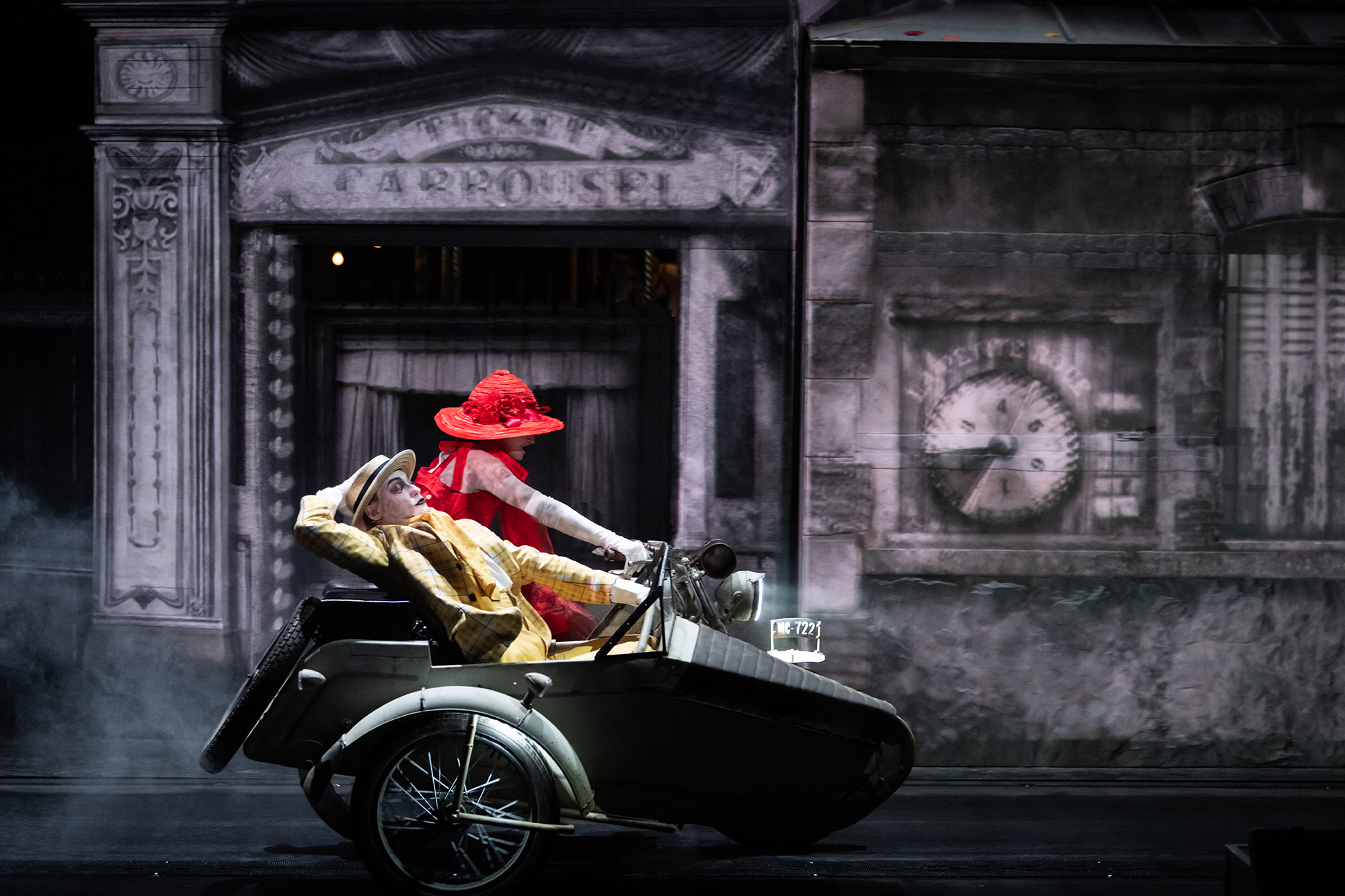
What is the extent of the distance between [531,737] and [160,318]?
3.86 m

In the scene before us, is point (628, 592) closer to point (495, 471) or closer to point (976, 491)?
point (495, 471)

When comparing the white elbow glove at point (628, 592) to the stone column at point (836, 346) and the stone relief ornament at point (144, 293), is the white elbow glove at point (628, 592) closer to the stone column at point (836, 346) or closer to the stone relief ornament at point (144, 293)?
the stone column at point (836, 346)

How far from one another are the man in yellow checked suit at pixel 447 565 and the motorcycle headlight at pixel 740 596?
1.01ft

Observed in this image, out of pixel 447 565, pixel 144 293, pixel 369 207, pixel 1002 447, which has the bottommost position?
pixel 447 565

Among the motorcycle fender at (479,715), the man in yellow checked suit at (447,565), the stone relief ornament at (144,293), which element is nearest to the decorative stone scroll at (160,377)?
the stone relief ornament at (144,293)

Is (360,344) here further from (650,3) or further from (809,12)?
(809,12)

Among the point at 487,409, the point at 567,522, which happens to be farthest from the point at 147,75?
the point at 567,522

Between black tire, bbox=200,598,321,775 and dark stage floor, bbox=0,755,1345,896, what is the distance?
0.50 meters

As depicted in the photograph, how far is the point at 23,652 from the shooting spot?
6906 millimetres

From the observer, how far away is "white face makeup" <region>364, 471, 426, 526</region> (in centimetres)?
434

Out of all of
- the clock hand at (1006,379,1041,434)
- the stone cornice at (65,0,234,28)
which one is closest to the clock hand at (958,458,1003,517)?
the clock hand at (1006,379,1041,434)

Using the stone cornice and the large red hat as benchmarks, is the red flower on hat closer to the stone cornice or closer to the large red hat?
the large red hat

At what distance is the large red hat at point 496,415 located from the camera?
18.0 ft

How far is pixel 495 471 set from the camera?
5461 millimetres
